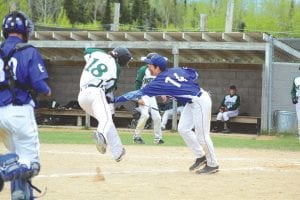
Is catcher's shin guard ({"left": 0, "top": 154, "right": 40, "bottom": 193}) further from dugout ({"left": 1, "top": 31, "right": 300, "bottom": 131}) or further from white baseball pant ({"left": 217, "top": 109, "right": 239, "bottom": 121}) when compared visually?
white baseball pant ({"left": 217, "top": 109, "right": 239, "bottom": 121})

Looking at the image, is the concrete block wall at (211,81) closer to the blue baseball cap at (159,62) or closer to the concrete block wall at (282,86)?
the concrete block wall at (282,86)

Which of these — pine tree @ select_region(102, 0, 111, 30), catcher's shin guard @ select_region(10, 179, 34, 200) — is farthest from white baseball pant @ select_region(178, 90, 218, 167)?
pine tree @ select_region(102, 0, 111, 30)

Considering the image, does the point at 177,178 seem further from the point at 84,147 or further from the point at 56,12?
the point at 56,12

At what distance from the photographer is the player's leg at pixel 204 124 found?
33.8 feet

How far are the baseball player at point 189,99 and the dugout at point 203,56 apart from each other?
11.6 m

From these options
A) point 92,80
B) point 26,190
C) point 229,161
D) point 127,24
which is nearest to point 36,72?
point 26,190

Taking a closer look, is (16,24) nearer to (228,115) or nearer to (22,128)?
(22,128)

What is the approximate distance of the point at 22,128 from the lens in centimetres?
656

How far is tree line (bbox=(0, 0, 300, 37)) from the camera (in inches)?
2092

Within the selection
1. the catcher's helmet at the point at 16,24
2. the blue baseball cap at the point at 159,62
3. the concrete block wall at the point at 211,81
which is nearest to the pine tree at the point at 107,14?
the concrete block wall at the point at 211,81

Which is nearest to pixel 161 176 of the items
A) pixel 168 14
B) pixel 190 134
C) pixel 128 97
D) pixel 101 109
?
pixel 190 134

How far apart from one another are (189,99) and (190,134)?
609 mm

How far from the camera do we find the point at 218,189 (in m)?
8.73

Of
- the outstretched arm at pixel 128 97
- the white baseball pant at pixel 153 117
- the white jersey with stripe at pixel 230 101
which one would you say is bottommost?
the white jersey with stripe at pixel 230 101
